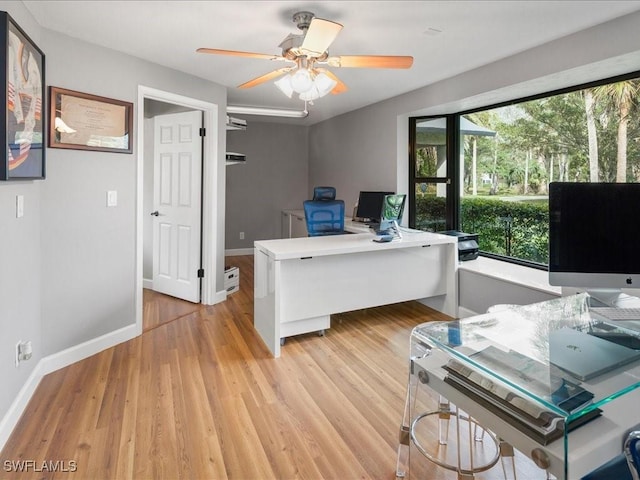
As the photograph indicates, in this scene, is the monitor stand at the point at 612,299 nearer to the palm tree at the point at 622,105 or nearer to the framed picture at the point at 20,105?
the palm tree at the point at 622,105

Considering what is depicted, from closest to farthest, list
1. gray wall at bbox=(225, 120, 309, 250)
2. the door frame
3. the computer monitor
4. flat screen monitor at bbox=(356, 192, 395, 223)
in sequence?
the computer monitor < the door frame < flat screen monitor at bbox=(356, 192, 395, 223) < gray wall at bbox=(225, 120, 309, 250)

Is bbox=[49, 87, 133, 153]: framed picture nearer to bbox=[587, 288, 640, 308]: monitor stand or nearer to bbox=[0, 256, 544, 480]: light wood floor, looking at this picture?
bbox=[0, 256, 544, 480]: light wood floor

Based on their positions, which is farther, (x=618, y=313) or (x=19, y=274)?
(x=19, y=274)

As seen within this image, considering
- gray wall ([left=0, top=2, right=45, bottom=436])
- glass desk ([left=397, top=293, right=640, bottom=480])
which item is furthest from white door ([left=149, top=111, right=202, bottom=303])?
glass desk ([left=397, top=293, right=640, bottom=480])

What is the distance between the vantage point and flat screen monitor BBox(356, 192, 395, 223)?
4727 millimetres

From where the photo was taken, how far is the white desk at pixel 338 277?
2959 mm

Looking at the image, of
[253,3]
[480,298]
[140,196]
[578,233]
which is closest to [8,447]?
[140,196]

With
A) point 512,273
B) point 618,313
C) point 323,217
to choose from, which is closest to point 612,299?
point 618,313

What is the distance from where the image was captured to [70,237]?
273 cm

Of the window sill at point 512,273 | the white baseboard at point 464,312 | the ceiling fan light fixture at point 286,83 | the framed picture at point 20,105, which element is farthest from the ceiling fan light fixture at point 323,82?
the white baseboard at point 464,312

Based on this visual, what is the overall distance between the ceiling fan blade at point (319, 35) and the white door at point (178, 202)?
83.4 inches

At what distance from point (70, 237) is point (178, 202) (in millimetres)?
1510

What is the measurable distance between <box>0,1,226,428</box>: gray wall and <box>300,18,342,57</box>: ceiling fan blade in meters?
1.54

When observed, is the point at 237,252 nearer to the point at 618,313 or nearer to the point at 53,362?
the point at 53,362
